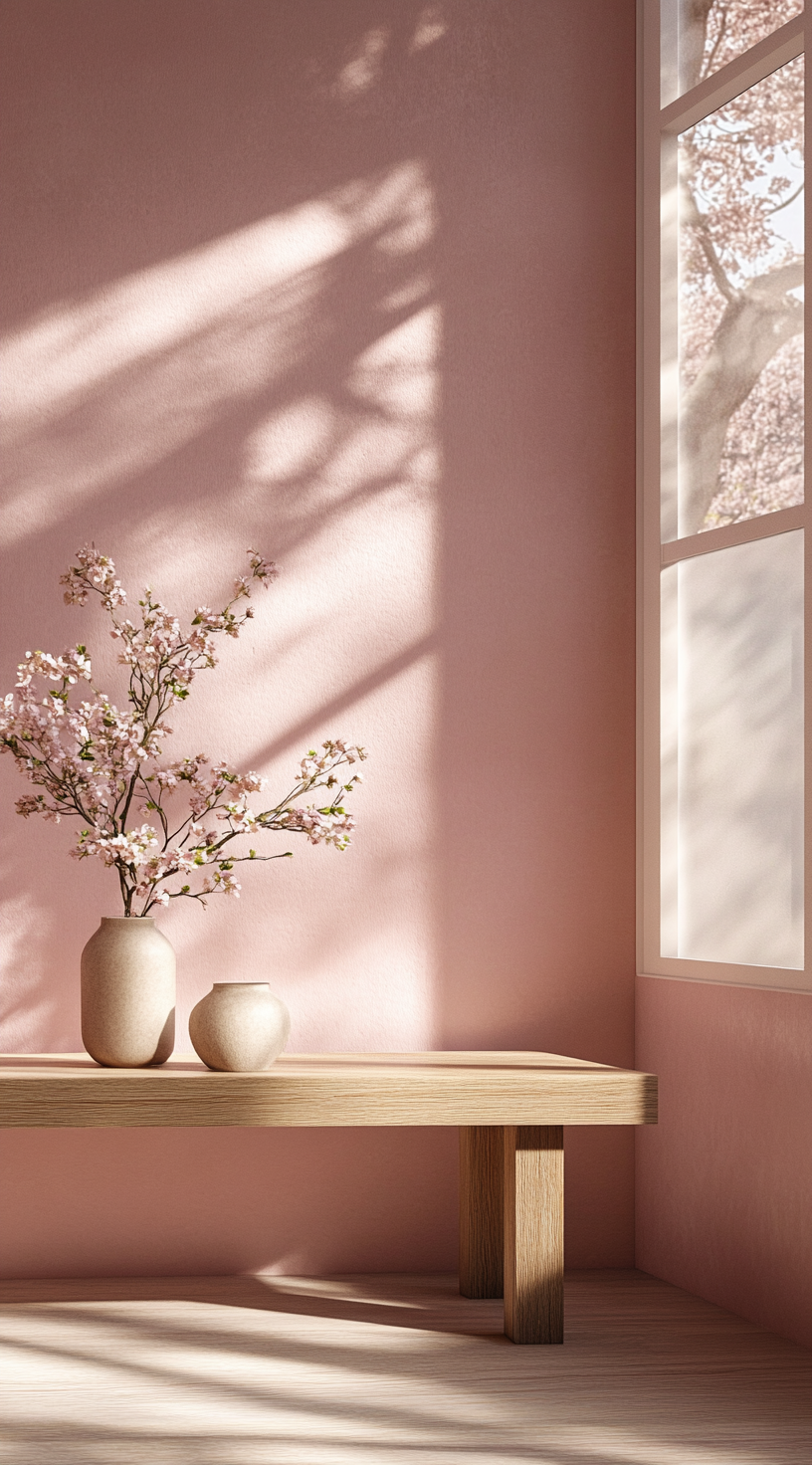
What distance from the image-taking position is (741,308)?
3.25 meters

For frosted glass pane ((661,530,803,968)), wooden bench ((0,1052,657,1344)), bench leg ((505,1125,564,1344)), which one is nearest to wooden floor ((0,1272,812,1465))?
bench leg ((505,1125,564,1344))

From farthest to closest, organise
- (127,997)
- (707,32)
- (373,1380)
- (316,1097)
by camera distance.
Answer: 1. (707,32)
2. (127,997)
3. (316,1097)
4. (373,1380)

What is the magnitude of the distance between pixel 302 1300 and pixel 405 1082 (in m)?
0.66

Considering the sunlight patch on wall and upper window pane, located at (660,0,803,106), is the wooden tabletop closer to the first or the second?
the sunlight patch on wall

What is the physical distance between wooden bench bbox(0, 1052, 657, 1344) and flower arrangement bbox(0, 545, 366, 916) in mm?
420

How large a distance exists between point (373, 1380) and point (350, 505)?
1.89 meters

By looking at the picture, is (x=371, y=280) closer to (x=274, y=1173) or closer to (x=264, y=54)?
(x=264, y=54)

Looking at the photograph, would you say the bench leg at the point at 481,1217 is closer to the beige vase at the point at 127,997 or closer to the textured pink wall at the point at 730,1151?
the textured pink wall at the point at 730,1151

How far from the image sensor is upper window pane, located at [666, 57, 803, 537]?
306 centimetres

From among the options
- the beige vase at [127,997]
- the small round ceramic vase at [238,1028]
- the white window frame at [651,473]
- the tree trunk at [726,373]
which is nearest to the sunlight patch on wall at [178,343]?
the white window frame at [651,473]

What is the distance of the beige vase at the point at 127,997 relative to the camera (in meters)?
2.92

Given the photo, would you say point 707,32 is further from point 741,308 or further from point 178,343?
point 178,343

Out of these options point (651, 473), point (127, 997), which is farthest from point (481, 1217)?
point (651, 473)

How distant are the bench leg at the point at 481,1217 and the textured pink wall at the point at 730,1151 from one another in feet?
1.38
